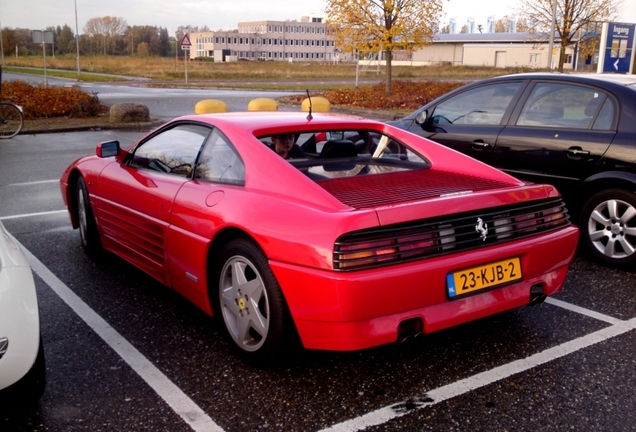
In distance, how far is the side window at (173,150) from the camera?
425 centimetres

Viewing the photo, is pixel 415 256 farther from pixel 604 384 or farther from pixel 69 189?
pixel 69 189

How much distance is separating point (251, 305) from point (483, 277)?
4.04 feet

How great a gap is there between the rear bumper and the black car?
2386 millimetres

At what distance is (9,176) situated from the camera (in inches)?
376

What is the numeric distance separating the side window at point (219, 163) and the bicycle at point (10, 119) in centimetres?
A: 1174

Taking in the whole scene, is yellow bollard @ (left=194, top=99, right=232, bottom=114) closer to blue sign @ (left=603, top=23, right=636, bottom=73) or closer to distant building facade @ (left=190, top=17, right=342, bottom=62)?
blue sign @ (left=603, top=23, right=636, bottom=73)

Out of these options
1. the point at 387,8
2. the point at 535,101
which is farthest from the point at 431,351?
the point at 387,8

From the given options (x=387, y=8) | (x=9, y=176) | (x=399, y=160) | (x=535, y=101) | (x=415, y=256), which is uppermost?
(x=387, y=8)

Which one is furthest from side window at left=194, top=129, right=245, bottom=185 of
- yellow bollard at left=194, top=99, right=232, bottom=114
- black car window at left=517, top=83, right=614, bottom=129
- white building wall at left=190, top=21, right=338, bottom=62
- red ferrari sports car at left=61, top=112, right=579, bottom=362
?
white building wall at left=190, top=21, right=338, bottom=62

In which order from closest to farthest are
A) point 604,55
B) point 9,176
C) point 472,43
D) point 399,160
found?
point 399,160 < point 9,176 < point 604,55 < point 472,43

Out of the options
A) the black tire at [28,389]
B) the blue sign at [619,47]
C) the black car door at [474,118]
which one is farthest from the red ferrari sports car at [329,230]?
the blue sign at [619,47]

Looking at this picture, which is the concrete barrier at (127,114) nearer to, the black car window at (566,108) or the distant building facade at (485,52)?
the black car window at (566,108)

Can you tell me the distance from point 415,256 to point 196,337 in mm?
1571

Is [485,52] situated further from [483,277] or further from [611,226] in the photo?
[483,277]
